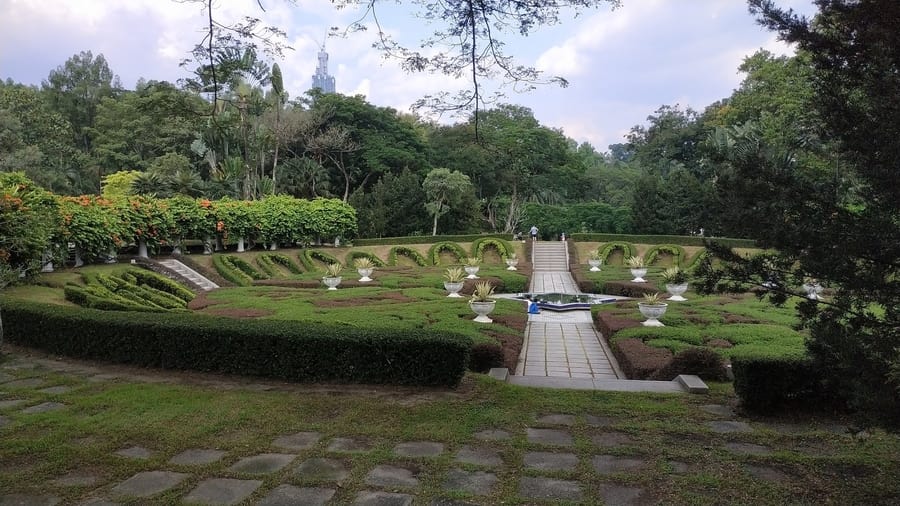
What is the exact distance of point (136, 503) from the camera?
2.91 meters

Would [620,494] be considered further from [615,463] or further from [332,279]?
[332,279]

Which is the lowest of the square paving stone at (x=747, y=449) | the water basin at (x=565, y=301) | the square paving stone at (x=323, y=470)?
the square paving stone at (x=747, y=449)

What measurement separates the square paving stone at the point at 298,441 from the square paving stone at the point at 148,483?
671 mm

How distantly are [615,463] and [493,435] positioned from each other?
2.98 feet

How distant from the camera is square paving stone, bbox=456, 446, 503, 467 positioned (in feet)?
11.4

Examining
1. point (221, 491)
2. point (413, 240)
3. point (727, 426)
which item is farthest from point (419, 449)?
point (413, 240)

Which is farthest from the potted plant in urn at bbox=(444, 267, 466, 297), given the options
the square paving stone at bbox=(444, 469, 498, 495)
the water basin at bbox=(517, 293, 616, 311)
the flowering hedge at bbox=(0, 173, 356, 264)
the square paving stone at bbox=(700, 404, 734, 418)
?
the square paving stone at bbox=(444, 469, 498, 495)

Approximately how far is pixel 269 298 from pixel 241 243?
886 cm

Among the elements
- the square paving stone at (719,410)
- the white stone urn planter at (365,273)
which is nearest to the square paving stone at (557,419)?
the square paving stone at (719,410)

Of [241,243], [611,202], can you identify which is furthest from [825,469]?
[611,202]

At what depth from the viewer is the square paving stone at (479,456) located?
3.47 meters

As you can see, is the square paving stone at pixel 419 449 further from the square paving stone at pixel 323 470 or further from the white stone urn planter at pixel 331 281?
the white stone urn planter at pixel 331 281

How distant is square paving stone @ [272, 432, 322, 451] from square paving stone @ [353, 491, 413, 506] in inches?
34.9

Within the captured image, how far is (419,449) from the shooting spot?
147 inches
